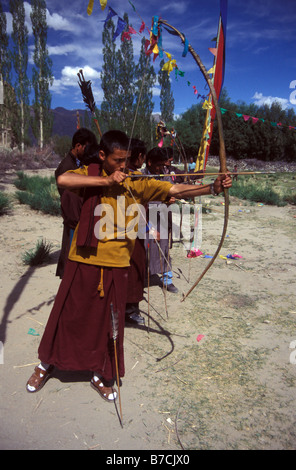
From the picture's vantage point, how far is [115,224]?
220cm

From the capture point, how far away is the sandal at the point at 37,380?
2.41 metres

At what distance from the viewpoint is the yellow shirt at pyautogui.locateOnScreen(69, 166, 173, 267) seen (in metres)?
2.19

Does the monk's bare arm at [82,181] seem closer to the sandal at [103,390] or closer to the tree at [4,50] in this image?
the sandal at [103,390]

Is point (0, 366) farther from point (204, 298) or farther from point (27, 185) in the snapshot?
point (27, 185)

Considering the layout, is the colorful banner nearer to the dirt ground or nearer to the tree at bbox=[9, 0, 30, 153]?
the dirt ground

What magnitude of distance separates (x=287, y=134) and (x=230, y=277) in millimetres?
37573

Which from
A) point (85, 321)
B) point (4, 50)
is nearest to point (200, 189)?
point (85, 321)

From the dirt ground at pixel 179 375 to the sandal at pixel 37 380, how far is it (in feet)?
0.14

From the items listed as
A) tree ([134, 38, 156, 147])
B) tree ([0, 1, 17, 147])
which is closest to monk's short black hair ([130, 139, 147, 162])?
tree ([134, 38, 156, 147])

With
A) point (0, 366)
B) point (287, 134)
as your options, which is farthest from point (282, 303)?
point (287, 134)

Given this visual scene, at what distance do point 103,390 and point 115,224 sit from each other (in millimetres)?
1251

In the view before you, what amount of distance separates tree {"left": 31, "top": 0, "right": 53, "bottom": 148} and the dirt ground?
26600 mm

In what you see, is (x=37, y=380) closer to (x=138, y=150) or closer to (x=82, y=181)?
(x=82, y=181)

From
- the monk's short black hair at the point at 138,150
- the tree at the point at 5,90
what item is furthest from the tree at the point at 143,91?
the tree at the point at 5,90
